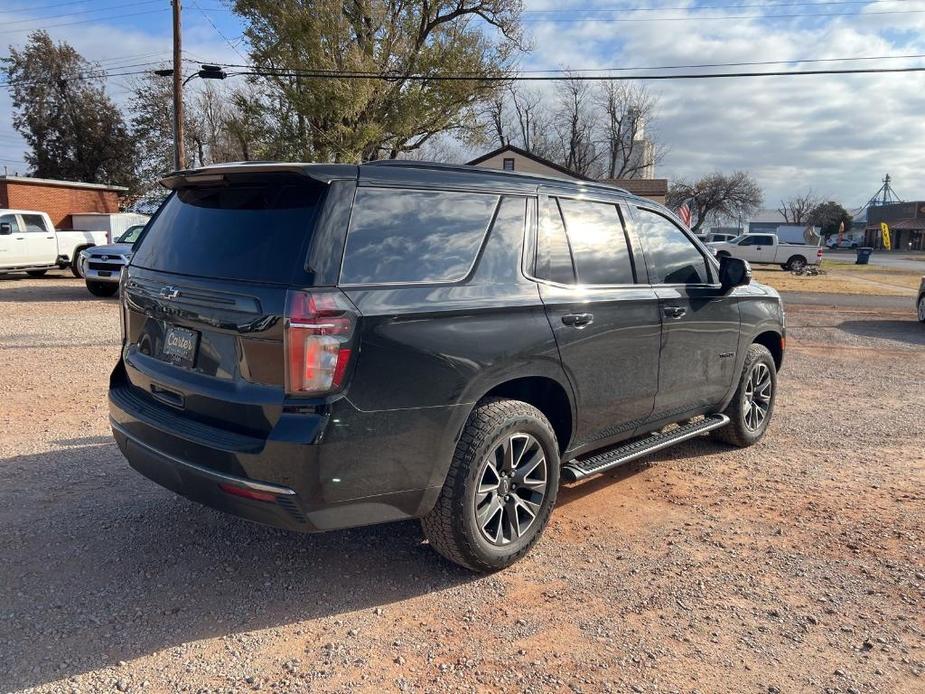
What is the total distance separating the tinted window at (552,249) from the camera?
12.5 feet

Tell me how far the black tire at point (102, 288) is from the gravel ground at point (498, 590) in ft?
37.9

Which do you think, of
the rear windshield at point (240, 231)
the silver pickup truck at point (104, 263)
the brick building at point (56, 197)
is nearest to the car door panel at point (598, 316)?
the rear windshield at point (240, 231)

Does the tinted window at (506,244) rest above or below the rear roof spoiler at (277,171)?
below

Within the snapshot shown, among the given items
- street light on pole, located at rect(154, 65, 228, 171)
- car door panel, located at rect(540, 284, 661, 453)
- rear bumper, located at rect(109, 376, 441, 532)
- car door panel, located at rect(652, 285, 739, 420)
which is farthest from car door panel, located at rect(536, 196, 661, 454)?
street light on pole, located at rect(154, 65, 228, 171)

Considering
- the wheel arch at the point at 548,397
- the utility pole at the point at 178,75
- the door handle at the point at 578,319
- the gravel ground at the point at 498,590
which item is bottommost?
the gravel ground at the point at 498,590

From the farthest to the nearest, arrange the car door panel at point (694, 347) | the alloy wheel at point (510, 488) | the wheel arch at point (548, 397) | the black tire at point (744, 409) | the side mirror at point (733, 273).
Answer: the black tire at point (744, 409), the side mirror at point (733, 273), the car door panel at point (694, 347), the wheel arch at point (548, 397), the alloy wheel at point (510, 488)

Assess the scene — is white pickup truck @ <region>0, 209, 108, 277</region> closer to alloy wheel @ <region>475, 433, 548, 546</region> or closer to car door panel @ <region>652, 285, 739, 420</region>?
car door panel @ <region>652, 285, 739, 420</region>

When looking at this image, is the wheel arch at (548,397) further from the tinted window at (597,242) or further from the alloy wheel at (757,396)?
the alloy wheel at (757,396)

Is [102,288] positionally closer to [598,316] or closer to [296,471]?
[598,316]

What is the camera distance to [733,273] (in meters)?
5.00

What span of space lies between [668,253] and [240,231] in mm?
2844

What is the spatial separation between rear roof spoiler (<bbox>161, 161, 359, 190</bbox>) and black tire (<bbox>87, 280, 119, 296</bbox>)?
14.1 m

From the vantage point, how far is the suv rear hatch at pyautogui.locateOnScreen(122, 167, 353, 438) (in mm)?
2900

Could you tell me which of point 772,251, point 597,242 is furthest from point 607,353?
point 772,251
